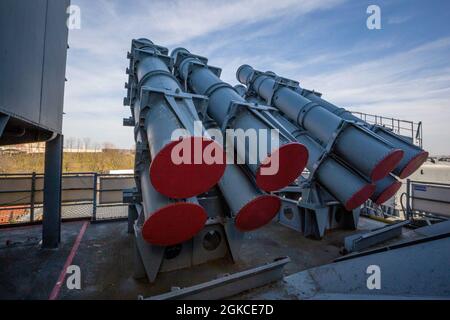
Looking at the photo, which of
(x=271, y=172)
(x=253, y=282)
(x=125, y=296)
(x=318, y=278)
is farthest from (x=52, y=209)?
(x=318, y=278)

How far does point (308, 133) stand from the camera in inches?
278

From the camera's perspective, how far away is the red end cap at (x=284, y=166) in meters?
3.25

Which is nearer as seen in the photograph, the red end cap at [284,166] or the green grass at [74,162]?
the red end cap at [284,166]

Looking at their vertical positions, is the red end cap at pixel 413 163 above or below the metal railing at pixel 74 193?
above

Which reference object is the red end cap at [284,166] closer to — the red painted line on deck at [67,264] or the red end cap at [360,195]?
the red end cap at [360,195]

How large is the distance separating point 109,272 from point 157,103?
323 cm

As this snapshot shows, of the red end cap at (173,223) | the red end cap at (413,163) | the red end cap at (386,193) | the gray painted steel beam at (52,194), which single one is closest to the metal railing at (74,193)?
the gray painted steel beam at (52,194)

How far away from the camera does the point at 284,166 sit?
3322 mm

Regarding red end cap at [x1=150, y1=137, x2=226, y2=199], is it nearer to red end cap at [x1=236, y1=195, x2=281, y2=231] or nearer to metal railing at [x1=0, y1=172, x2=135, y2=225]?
red end cap at [x1=236, y1=195, x2=281, y2=231]

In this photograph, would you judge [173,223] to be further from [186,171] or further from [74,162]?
[74,162]

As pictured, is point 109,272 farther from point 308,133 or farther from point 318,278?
point 308,133

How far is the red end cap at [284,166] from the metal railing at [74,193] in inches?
236

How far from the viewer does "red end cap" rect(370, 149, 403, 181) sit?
16.3ft

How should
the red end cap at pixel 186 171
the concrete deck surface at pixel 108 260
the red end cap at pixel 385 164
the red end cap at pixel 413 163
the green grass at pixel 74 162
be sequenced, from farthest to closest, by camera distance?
the green grass at pixel 74 162 < the red end cap at pixel 413 163 < the red end cap at pixel 385 164 < the concrete deck surface at pixel 108 260 < the red end cap at pixel 186 171
